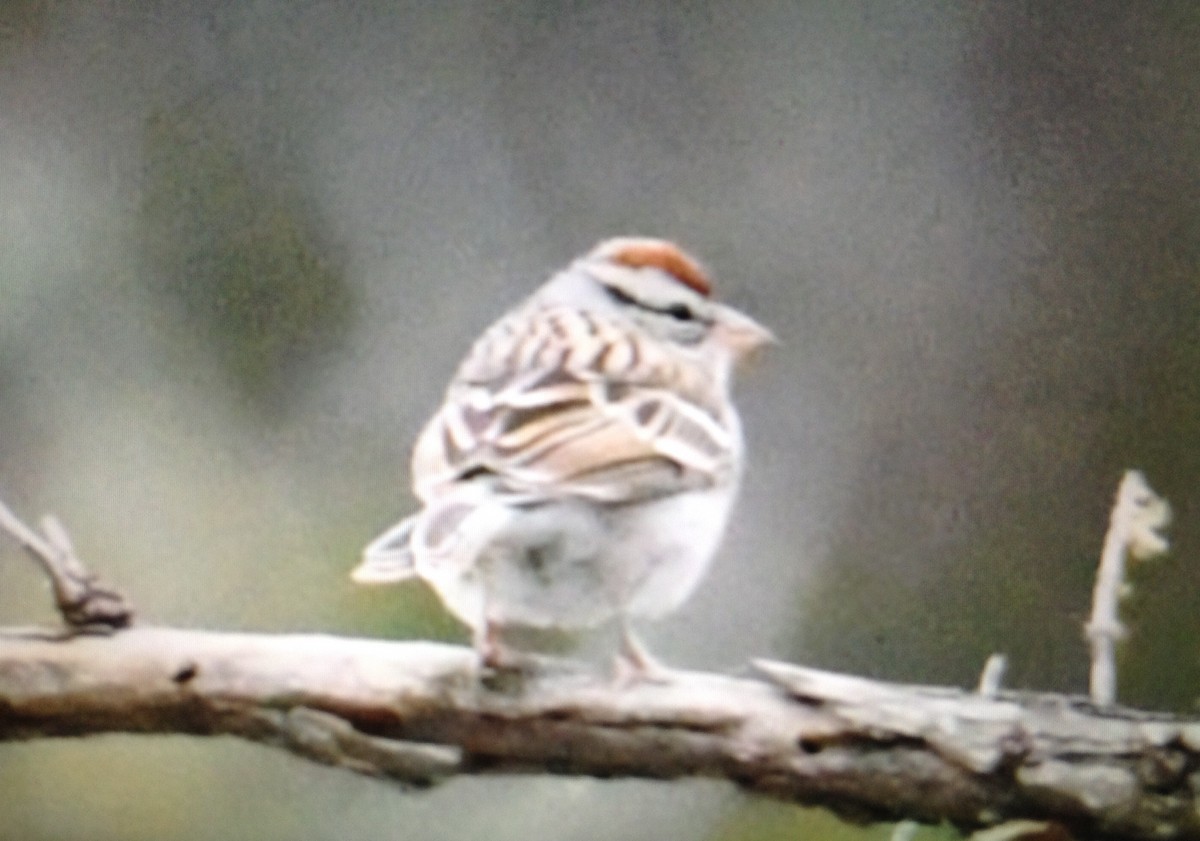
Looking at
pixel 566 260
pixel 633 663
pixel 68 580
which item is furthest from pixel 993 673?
pixel 68 580

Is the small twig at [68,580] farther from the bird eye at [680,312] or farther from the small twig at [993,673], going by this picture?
the small twig at [993,673]

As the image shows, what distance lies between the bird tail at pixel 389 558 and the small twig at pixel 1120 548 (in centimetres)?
47

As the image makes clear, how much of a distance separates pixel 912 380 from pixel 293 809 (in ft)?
1.73

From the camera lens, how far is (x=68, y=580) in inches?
48.5

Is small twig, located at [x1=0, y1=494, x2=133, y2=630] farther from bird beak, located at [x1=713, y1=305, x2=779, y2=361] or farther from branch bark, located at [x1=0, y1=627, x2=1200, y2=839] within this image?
bird beak, located at [x1=713, y1=305, x2=779, y2=361]

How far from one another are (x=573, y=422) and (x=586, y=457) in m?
0.03

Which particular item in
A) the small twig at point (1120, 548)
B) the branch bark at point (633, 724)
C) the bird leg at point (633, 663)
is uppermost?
the small twig at point (1120, 548)

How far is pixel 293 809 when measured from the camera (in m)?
1.23

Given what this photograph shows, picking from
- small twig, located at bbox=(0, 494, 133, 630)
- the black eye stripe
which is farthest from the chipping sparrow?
small twig, located at bbox=(0, 494, 133, 630)

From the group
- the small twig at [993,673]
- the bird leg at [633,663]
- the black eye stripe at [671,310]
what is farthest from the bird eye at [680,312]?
the small twig at [993,673]

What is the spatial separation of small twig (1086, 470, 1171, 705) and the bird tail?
0.47 m

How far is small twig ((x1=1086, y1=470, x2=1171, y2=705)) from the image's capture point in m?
1.18

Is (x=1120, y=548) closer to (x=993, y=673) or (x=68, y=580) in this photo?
(x=993, y=673)

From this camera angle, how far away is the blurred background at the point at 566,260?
3.91 feet
